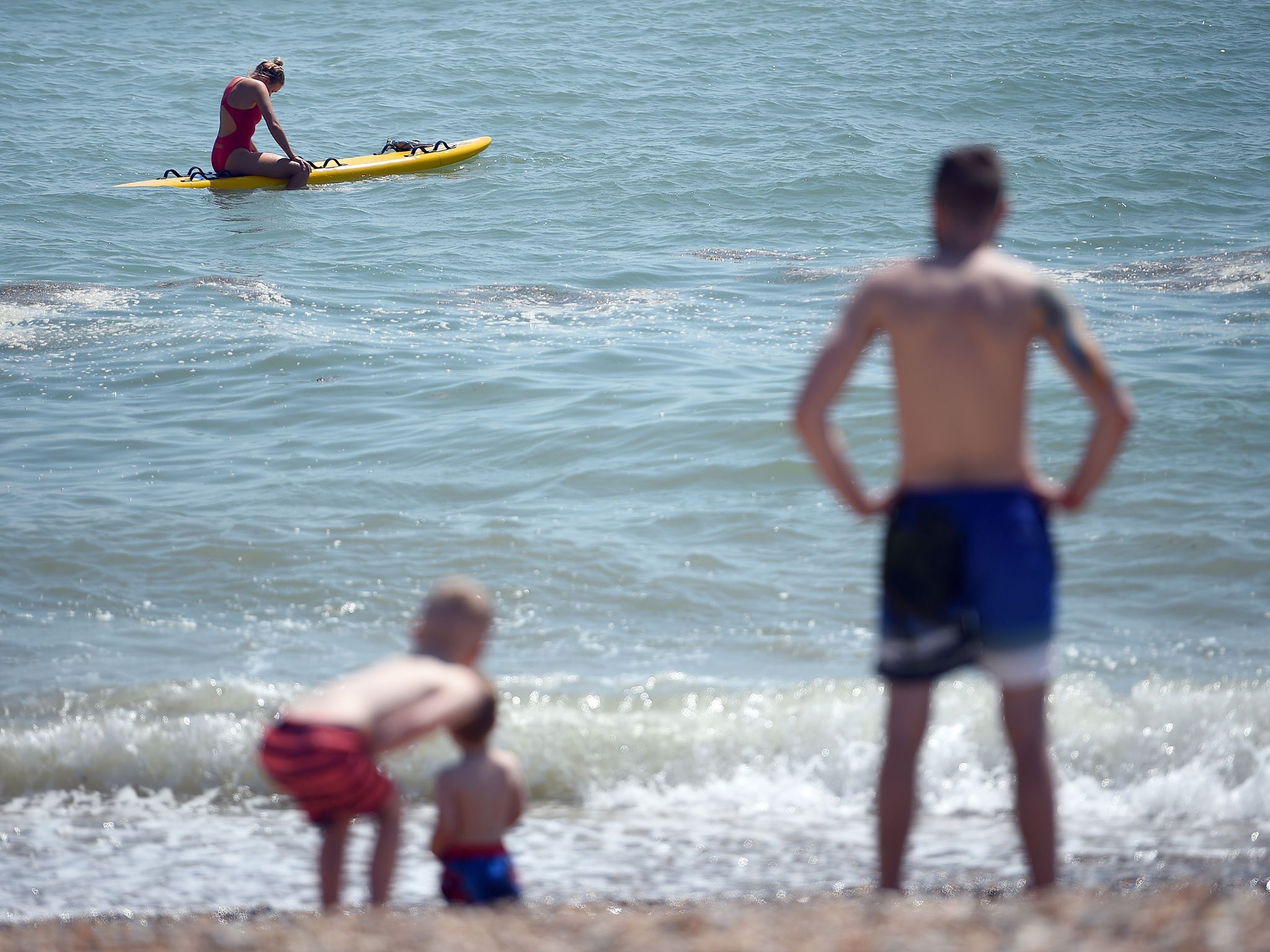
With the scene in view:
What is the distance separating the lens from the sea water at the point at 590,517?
14.4ft

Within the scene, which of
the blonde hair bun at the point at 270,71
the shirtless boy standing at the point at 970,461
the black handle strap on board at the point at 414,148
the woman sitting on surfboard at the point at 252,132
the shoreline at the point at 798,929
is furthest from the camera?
the black handle strap on board at the point at 414,148

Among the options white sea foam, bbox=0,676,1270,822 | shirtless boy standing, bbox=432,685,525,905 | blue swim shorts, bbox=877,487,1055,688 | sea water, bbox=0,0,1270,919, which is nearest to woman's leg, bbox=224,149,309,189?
sea water, bbox=0,0,1270,919

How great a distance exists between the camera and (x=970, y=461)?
109 inches

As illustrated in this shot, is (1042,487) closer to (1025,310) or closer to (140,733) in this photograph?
(1025,310)

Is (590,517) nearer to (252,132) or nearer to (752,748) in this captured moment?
(752,748)

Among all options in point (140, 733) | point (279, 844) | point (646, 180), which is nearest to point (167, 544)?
point (140, 733)

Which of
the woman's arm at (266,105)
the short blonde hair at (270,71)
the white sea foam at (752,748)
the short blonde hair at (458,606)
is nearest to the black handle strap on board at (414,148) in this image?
the woman's arm at (266,105)

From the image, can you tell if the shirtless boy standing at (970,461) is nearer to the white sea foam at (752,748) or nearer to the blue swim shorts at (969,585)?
the blue swim shorts at (969,585)

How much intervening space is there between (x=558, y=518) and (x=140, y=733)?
2715 mm

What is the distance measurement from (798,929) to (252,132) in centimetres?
1542

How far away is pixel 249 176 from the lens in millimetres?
16500

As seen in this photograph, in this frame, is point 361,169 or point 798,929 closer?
point 798,929

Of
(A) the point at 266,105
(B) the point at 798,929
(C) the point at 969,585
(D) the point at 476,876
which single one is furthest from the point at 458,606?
(A) the point at 266,105

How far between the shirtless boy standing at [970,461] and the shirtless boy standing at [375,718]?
872mm
